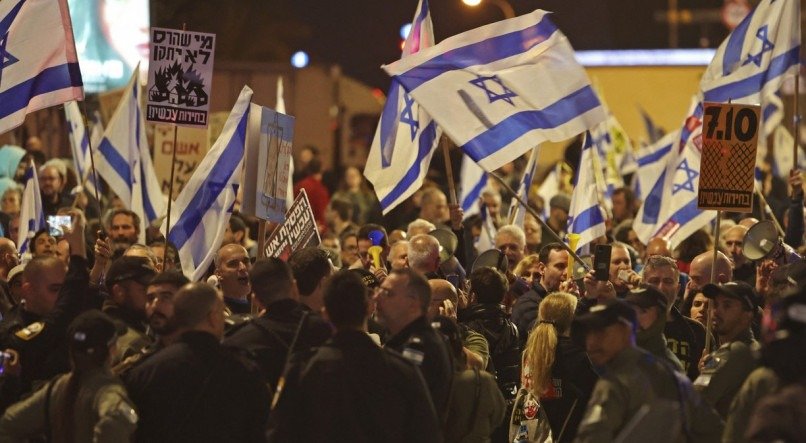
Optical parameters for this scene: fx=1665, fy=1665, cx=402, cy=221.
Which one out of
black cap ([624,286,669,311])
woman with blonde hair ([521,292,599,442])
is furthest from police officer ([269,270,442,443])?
woman with blonde hair ([521,292,599,442])

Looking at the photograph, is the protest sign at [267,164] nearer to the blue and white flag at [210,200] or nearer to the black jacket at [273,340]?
the blue and white flag at [210,200]

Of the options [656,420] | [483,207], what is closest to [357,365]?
[656,420]

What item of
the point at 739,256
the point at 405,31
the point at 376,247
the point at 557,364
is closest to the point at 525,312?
the point at 557,364

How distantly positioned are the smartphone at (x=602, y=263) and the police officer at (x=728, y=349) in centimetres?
111

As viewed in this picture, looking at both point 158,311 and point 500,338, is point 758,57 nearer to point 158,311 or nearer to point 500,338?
point 500,338

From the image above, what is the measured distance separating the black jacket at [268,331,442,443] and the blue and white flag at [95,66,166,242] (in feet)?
30.0

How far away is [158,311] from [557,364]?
3.03 m

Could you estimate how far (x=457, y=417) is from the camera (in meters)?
9.36

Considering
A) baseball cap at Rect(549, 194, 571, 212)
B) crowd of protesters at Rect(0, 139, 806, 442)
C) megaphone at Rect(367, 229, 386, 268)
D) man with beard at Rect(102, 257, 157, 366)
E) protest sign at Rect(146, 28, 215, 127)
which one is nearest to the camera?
crowd of protesters at Rect(0, 139, 806, 442)

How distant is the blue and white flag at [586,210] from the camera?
15870 millimetres

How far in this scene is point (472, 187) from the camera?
65.5ft

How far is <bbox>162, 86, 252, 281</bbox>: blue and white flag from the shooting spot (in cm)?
1234

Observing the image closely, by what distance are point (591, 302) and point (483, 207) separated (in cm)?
778

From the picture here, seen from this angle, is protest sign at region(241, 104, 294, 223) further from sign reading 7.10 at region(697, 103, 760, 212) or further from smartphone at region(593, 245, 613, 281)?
sign reading 7.10 at region(697, 103, 760, 212)
